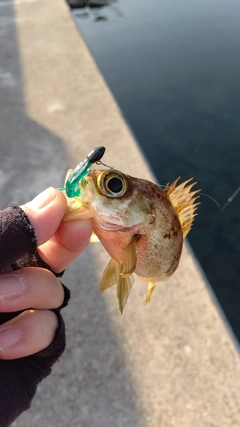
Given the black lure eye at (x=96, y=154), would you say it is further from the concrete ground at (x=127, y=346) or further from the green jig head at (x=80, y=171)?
the concrete ground at (x=127, y=346)

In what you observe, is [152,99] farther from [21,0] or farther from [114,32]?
[21,0]

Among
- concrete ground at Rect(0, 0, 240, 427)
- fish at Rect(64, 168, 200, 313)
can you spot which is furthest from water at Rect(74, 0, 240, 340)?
fish at Rect(64, 168, 200, 313)

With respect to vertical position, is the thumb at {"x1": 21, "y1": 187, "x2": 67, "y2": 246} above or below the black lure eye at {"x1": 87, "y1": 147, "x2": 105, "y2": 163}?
below

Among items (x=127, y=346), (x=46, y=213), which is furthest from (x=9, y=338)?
(x=127, y=346)

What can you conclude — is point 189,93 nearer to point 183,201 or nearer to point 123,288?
point 183,201

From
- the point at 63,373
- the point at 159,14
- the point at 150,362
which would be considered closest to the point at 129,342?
the point at 150,362

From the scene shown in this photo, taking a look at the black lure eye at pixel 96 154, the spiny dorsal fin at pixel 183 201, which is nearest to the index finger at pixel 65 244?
the black lure eye at pixel 96 154

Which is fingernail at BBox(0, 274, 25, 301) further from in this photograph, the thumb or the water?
the water
